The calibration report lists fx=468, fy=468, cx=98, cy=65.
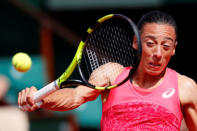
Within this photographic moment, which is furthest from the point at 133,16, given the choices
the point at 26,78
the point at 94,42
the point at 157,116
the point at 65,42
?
the point at 157,116

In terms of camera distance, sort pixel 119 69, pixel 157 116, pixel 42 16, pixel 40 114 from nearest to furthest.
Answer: pixel 157 116, pixel 119 69, pixel 40 114, pixel 42 16

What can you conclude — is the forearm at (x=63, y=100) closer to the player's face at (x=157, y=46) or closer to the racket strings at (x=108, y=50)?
the racket strings at (x=108, y=50)

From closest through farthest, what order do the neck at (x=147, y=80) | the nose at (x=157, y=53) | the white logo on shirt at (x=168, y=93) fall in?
the nose at (x=157, y=53)
the white logo on shirt at (x=168, y=93)
the neck at (x=147, y=80)

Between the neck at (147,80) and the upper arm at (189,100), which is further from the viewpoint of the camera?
the neck at (147,80)

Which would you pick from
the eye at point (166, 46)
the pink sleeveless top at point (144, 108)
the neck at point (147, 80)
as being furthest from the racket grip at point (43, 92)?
the eye at point (166, 46)

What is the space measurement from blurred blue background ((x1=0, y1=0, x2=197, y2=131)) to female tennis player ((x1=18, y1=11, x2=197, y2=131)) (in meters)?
4.05

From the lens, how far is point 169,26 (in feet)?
12.6

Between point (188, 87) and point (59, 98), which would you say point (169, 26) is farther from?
point (59, 98)

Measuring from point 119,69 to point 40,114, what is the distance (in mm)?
4159

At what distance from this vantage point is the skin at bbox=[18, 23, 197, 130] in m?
3.73

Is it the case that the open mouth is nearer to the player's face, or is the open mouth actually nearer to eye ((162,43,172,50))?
the player's face

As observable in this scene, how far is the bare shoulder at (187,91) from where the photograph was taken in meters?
3.75

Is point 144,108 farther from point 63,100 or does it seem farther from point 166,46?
point 63,100

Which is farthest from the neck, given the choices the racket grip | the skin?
the racket grip
